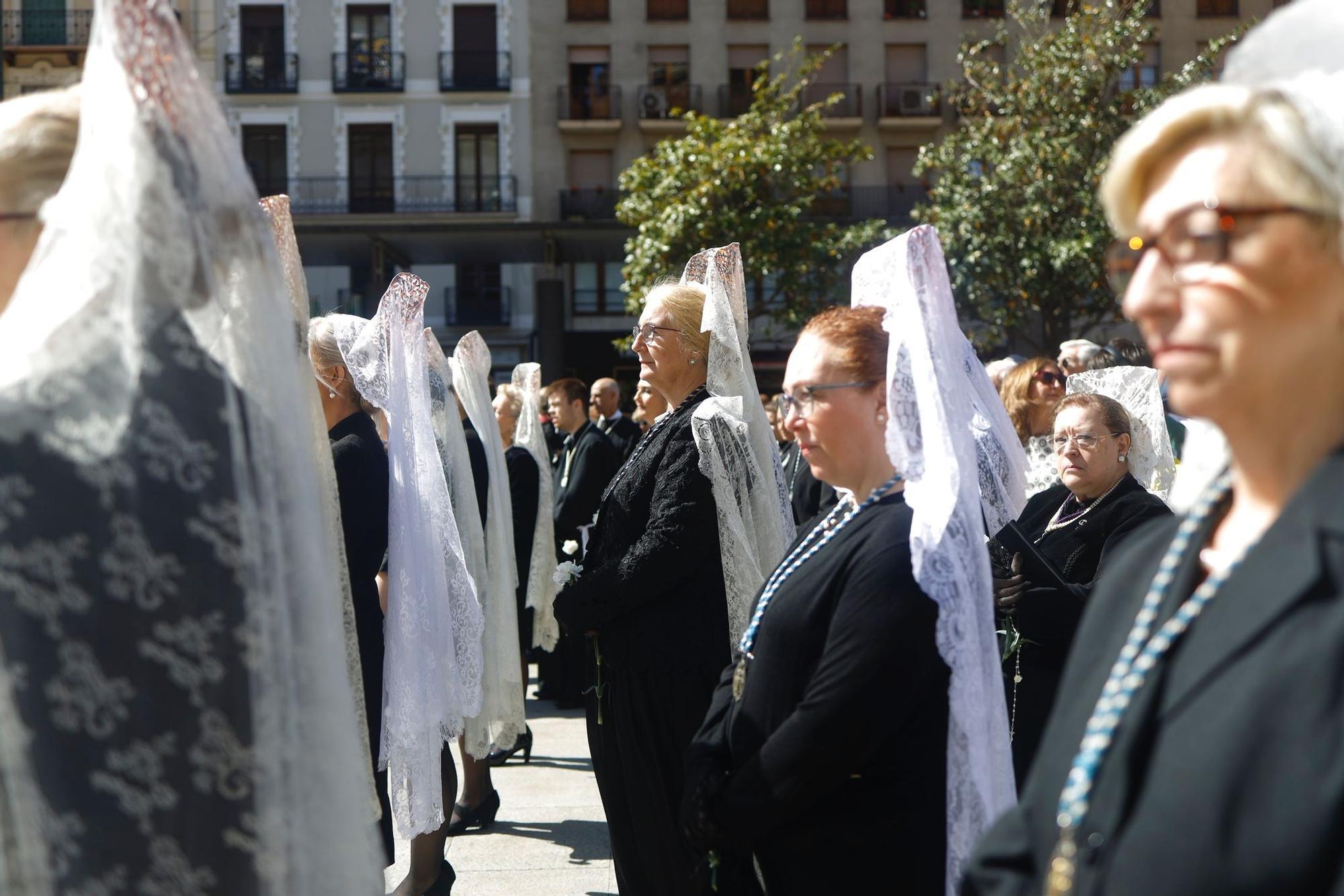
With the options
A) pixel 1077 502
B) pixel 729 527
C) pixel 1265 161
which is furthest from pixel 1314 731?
pixel 1077 502

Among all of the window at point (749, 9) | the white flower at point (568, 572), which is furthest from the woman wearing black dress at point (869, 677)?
the window at point (749, 9)

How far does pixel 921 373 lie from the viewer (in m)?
2.86

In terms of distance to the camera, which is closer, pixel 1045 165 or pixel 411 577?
pixel 411 577

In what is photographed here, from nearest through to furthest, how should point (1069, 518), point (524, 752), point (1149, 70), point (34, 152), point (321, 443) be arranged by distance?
1. point (34, 152)
2. point (321, 443)
3. point (1069, 518)
4. point (524, 752)
5. point (1149, 70)

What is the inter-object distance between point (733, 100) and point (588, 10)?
14.1 feet

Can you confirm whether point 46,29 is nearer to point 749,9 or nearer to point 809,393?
point 749,9

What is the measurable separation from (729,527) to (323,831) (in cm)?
230

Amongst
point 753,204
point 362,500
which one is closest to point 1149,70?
point 753,204

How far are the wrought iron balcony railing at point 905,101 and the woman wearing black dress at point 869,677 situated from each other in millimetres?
31436

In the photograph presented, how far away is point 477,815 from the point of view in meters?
6.24

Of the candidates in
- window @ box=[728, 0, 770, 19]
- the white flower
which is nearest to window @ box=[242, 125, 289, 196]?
window @ box=[728, 0, 770, 19]

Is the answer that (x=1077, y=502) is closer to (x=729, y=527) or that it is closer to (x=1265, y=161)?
(x=729, y=527)

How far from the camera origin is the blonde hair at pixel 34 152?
78.1 inches

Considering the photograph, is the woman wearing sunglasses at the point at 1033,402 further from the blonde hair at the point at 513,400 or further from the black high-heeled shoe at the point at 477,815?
the blonde hair at the point at 513,400
